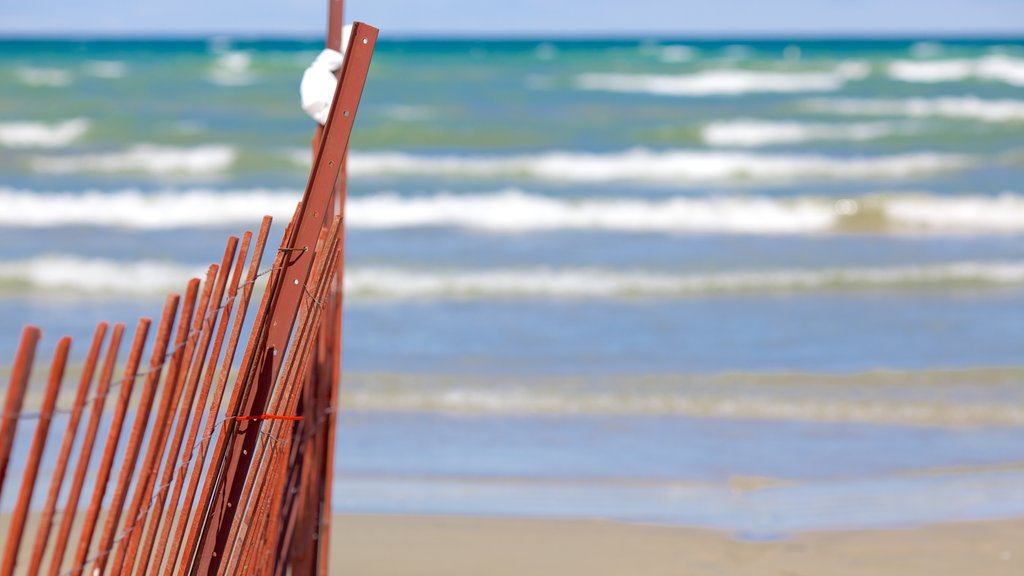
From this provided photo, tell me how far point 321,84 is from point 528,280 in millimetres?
6819

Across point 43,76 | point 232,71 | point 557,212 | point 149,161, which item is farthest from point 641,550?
point 232,71

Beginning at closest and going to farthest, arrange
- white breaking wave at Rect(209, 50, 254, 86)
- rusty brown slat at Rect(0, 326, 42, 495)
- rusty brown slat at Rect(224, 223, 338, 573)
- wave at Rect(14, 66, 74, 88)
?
rusty brown slat at Rect(0, 326, 42, 495) → rusty brown slat at Rect(224, 223, 338, 573) → wave at Rect(14, 66, 74, 88) → white breaking wave at Rect(209, 50, 254, 86)

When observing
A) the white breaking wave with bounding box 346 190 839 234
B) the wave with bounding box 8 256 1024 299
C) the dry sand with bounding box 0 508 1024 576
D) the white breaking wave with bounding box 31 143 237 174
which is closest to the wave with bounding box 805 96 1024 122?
the white breaking wave with bounding box 346 190 839 234

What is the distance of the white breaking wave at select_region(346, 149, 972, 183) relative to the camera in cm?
1666

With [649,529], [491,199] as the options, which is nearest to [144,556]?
[649,529]

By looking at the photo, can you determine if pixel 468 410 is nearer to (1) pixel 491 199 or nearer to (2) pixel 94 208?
(1) pixel 491 199

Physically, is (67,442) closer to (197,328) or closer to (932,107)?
(197,328)

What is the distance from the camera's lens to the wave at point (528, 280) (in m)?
9.24

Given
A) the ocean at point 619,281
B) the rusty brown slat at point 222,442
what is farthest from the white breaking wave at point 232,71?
the rusty brown slat at point 222,442

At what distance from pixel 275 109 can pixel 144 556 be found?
71.4 feet

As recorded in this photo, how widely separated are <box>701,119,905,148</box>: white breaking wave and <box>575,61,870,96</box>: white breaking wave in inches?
230

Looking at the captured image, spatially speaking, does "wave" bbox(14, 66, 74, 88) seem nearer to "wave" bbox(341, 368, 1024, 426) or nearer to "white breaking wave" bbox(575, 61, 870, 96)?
"white breaking wave" bbox(575, 61, 870, 96)

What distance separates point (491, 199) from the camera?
539 inches

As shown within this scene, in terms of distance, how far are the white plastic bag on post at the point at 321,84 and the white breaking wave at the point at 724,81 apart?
2462 cm
